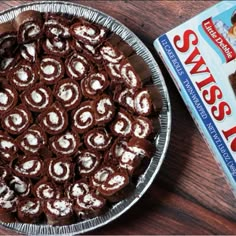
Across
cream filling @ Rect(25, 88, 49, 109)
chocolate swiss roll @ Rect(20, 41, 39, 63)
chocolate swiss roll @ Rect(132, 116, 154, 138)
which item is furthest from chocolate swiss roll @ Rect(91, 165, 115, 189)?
chocolate swiss roll @ Rect(20, 41, 39, 63)

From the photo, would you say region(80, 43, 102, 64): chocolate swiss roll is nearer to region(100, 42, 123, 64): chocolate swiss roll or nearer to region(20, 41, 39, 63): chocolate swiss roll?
region(100, 42, 123, 64): chocolate swiss roll

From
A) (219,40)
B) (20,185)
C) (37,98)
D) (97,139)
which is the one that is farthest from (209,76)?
(20,185)

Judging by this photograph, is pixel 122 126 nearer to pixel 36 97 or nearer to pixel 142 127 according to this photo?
pixel 142 127

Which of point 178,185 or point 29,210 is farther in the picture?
point 178,185

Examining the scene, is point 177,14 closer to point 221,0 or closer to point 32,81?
point 221,0

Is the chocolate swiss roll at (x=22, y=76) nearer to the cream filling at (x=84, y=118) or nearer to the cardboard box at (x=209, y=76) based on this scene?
the cream filling at (x=84, y=118)

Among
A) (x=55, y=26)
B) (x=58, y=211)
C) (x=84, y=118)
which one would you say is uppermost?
(x=55, y=26)

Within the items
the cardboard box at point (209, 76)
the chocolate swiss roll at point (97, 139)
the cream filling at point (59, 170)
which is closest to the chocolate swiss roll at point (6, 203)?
the cream filling at point (59, 170)

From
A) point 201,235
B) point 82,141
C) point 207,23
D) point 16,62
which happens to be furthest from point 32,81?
point 201,235
